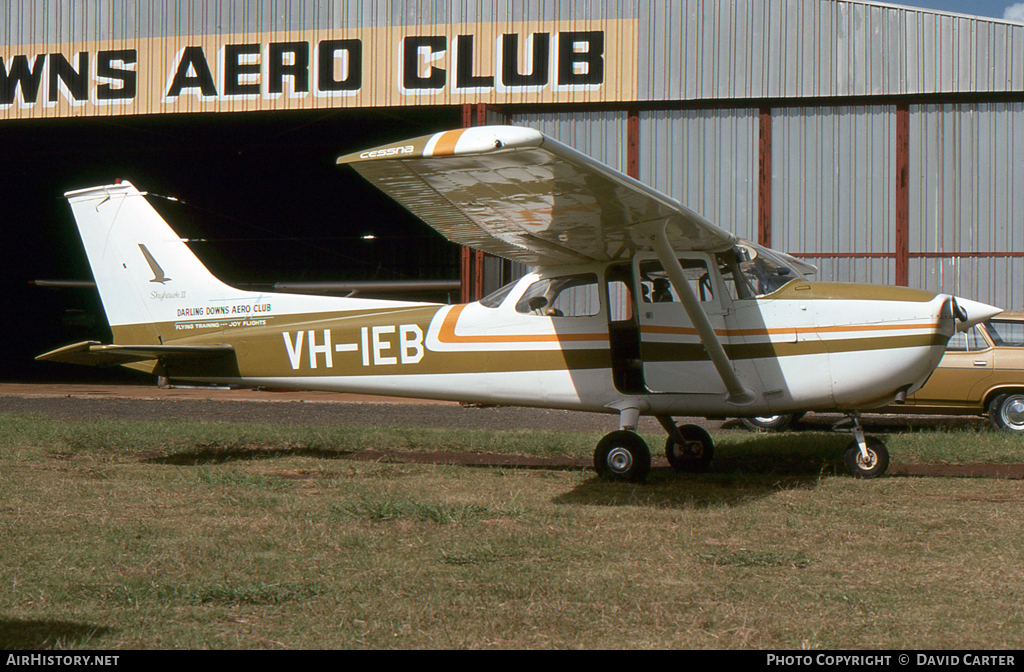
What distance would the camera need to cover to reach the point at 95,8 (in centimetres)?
1761

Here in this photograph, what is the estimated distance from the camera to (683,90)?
51.8 ft

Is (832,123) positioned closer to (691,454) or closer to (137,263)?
(691,454)

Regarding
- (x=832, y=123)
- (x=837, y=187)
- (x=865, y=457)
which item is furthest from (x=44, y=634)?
(x=832, y=123)

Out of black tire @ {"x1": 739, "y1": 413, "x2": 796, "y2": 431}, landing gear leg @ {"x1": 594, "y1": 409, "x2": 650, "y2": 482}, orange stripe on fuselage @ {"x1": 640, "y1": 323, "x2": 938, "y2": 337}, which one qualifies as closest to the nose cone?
orange stripe on fuselage @ {"x1": 640, "y1": 323, "x2": 938, "y2": 337}

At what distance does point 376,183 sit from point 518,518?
2.40m

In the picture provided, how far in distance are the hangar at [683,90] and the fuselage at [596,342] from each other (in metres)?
6.23

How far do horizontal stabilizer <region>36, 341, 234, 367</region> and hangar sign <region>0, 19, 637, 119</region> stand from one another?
9120 millimetres

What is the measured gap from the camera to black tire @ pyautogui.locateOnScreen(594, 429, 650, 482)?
7.47 metres

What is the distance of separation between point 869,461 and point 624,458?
2.12 meters

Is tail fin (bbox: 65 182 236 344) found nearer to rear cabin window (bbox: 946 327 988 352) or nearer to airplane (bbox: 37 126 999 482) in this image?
airplane (bbox: 37 126 999 482)

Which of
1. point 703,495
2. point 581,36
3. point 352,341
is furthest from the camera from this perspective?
point 581,36

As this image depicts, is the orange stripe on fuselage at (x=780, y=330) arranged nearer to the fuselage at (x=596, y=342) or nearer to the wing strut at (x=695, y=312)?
the fuselage at (x=596, y=342)
